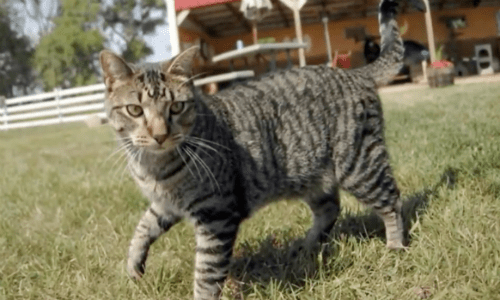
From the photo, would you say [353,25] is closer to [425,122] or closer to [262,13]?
[262,13]

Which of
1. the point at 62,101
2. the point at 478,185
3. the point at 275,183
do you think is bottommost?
the point at 478,185

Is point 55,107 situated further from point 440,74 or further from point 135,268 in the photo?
point 135,268

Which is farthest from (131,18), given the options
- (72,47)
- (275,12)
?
(275,12)

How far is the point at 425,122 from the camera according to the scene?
648 cm

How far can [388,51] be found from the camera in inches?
138

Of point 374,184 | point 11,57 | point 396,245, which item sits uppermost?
point 11,57

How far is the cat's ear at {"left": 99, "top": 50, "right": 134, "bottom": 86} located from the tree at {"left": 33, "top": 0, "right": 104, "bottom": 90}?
34.6 meters

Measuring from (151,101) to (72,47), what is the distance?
35494mm

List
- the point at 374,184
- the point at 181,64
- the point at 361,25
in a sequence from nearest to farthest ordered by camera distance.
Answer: the point at 181,64, the point at 374,184, the point at 361,25

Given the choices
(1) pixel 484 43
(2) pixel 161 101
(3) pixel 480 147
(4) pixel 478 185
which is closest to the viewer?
(2) pixel 161 101

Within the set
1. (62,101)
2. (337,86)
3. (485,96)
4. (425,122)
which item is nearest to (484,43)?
(485,96)

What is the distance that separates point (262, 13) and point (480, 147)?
9.56 metres

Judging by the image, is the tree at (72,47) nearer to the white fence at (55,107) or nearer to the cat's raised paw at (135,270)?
the white fence at (55,107)

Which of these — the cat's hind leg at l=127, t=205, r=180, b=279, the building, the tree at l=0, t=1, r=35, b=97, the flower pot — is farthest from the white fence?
the tree at l=0, t=1, r=35, b=97
